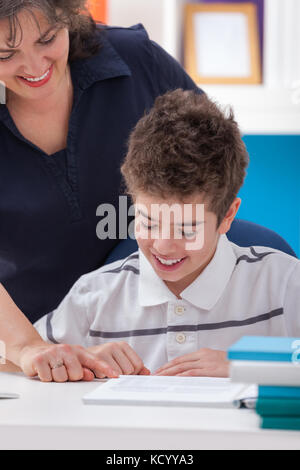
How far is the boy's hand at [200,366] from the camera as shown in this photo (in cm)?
106

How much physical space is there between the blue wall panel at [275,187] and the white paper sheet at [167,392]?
5.30 feet

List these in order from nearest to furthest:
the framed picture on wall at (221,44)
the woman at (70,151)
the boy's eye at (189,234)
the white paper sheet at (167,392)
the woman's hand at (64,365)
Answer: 1. the white paper sheet at (167,392)
2. the woman's hand at (64,365)
3. the boy's eye at (189,234)
4. the woman at (70,151)
5. the framed picture on wall at (221,44)

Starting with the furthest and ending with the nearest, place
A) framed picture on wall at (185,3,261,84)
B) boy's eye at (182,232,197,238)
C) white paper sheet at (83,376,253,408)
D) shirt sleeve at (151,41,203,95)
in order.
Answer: framed picture on wall at (185,3,261,84), shirt sleeve at (151,41,203,95), boy's eye at (182,232,197,238), white paper sheet at (83,376,253,408)

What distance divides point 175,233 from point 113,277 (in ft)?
0.85

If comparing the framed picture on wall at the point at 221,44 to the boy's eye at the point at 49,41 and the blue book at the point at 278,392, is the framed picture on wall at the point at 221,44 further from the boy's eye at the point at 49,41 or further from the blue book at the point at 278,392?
the blue book at the point at 278,392

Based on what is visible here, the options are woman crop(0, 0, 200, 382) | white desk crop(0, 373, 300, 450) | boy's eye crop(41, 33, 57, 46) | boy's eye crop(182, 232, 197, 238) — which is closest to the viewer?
white desk crop(0, 373, 300, 450)

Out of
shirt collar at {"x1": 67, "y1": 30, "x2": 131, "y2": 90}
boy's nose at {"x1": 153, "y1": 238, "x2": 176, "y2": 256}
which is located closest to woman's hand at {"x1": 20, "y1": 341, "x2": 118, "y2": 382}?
boy's nose at {"x1": 153, "y1": 238, "x2": 176, "y2": 256}

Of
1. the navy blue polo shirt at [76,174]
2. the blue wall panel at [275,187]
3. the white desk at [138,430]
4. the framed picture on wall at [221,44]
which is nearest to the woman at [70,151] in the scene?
the navy blue polo shirt at [76,174]

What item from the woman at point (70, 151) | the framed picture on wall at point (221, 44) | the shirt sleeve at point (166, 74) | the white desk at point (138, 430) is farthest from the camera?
the framed picture on wall at point (221, 44)

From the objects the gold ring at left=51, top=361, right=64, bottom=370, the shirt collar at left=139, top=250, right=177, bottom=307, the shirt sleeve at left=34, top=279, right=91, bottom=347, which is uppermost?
the shirt collar at left=139, top=250, right=177, bottom=307

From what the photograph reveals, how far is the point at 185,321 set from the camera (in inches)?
49.7

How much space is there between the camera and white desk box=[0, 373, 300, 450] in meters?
0.72

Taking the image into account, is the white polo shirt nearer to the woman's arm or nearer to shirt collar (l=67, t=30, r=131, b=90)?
the woman's arm

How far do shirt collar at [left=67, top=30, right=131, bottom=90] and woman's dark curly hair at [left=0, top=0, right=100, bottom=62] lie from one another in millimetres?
17
